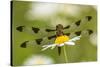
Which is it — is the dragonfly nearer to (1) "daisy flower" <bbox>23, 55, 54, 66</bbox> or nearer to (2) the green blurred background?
(2) the green blurred background

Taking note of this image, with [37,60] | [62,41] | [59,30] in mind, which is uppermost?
[59,30]

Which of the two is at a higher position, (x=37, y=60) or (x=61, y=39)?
(x=61, y=39)

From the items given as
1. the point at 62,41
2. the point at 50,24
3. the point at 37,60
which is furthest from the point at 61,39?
the point at 37,60

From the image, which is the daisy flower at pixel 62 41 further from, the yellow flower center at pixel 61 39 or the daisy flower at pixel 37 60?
the daisy flower at pixel 37 60

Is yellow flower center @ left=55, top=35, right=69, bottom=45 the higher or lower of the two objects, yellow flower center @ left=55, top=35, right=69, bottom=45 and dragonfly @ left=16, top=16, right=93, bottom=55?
the lower

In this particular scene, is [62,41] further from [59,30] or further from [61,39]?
[59,30]

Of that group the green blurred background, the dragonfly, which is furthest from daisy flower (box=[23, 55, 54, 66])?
the dragonfly

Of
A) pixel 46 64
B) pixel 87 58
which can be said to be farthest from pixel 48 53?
pixel 87 58

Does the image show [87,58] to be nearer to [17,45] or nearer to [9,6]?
[17,45]

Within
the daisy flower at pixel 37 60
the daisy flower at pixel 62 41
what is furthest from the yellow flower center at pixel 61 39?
the daisy flower at pixel 37 60
